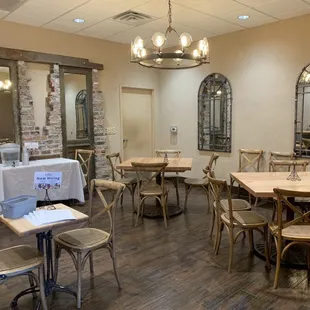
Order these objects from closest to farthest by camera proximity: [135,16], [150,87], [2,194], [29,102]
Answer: [2,194], [135,16], [29,102], [150,87]

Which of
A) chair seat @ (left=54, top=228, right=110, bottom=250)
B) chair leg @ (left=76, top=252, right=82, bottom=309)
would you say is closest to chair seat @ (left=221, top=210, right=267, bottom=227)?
chair seat @ (left=54, top=228, right=110, bottom=250)

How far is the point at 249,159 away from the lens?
18.4ft

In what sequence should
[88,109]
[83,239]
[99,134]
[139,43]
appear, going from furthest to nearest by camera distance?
[99,134] → [88,109] → [139,43] → [83,239]

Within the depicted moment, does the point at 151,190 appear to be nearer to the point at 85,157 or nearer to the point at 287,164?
the point at 287,164

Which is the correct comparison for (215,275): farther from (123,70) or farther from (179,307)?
(123,70)

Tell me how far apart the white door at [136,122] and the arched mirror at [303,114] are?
3.31 m

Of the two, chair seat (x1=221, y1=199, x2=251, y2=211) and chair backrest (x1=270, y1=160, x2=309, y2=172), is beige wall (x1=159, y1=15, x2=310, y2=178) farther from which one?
chair seat (x1=221, y1=199, x2=251, y2=211)

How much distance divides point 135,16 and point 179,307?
405cm

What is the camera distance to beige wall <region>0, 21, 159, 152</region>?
16.9 feet

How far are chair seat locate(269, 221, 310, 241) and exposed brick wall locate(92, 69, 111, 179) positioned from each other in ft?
13.1

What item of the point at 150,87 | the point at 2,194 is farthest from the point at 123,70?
the point at 2,194

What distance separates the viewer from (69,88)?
18.9 feet


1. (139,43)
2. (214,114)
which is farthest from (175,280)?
(214,114)

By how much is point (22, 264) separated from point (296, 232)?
2130 millimetres
